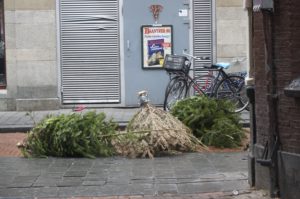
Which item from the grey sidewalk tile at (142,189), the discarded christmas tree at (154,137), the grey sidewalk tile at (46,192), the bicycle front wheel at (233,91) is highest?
the bicycle front wheel at (233,91)

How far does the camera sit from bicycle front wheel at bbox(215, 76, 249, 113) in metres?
13.8

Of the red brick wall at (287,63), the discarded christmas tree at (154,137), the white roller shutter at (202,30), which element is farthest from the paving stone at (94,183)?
the white roller shutter at (202,30)

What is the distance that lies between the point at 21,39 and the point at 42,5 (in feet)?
2.98

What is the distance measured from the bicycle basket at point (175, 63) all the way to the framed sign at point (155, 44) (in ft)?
4.50

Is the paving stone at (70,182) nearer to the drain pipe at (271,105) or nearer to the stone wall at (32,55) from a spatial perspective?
the drain pipe at (271,105)

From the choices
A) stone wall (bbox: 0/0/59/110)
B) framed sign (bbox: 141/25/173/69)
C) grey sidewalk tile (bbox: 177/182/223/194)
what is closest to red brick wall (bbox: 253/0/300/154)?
grey sidewalk tile (bbox: 177/182/223/194)

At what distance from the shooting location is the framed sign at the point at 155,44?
15227 millimetres

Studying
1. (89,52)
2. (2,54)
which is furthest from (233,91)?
(2,54)

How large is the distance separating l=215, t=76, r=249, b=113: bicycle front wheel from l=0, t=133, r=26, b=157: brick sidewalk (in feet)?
13.8

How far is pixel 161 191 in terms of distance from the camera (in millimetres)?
7484

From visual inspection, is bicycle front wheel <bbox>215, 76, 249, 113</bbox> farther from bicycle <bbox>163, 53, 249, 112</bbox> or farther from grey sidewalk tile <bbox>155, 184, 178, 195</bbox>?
grey sidewalk tile <bbox>155, 184, 178, 195</bbox>

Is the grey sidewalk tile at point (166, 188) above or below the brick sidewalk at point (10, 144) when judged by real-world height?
below

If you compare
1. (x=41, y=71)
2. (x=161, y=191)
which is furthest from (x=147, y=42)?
(x=161, y=191)

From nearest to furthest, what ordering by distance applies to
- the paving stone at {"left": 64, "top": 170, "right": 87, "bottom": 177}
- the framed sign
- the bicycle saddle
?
the paving stone at {"left": 64, "top": 170, "right": 87, "bottom": 177} < the bicycle saddle < the framed sign
